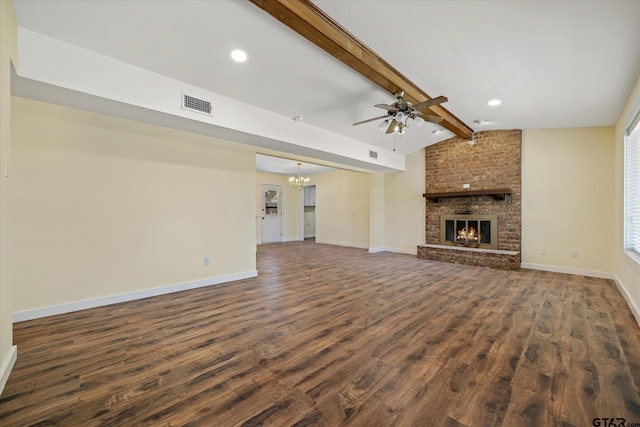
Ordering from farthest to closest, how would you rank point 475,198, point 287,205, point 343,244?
point 287,205
point 343,244
point 475,198

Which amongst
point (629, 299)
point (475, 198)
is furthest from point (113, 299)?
point (475, 198)

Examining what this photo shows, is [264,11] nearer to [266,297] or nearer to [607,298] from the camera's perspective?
[266,297]

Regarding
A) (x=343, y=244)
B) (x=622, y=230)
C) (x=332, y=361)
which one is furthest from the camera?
(x=343, y=244)

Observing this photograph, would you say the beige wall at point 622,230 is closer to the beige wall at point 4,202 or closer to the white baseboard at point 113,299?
the white baseboard at point 113,299

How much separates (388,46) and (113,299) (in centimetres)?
449

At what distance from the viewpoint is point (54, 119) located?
10.1 ft

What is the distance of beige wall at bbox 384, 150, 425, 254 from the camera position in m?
7.22

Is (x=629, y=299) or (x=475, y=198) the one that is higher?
(x=475, y=198)

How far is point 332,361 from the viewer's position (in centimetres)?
212

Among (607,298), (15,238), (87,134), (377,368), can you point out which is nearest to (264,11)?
(87,134)

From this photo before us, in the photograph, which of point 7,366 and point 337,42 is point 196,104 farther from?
point 7,366

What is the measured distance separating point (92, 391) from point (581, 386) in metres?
3.27

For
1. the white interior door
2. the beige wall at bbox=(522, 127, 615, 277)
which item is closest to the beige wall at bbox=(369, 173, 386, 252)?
the beige wall at bbox=(522, 127, 615, 277)

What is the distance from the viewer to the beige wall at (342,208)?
341 inches
